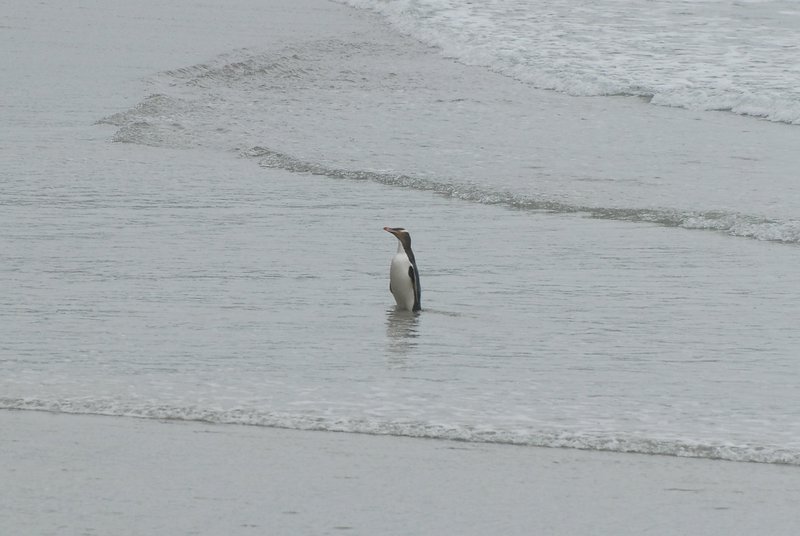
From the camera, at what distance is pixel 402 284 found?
6.83 m

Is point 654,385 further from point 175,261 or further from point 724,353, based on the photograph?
point 175,261

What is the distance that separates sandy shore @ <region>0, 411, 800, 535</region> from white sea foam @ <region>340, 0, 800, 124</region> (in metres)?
10.6

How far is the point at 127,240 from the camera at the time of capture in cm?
840

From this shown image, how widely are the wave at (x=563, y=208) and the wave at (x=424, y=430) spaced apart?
176 inches

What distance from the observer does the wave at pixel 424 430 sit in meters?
4.70

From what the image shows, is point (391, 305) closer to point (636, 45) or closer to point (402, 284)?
point (402, 284)

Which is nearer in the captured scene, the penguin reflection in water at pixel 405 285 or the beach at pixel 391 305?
the beach at pixel 391 305

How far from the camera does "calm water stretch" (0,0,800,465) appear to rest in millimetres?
5348

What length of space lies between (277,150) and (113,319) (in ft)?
19.5

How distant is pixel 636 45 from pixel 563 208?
1072cm

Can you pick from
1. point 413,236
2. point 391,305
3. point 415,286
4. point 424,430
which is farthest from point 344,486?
point 413,236

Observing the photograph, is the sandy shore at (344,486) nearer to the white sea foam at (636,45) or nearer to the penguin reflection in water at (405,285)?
the penguin reflection in water at (405,285)

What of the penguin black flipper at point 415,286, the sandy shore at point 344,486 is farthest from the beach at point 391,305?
the penguin black flipper at point 415,286

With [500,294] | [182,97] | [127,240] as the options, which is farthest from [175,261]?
[182,97]
